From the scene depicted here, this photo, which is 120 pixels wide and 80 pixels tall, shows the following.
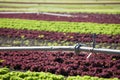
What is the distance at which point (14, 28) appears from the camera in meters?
23.2

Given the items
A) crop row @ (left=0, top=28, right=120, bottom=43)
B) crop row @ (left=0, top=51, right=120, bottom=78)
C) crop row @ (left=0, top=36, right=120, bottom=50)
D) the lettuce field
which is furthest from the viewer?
crop row @ (left=0, top=28, right=120, bottom=43)

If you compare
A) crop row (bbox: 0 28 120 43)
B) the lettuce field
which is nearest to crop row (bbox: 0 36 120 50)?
the lettuce field

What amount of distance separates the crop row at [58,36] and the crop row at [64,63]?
4.10m

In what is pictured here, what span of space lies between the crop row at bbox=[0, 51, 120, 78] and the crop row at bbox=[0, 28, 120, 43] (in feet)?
13.5

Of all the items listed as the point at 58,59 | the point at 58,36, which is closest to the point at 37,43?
the point at 58,36

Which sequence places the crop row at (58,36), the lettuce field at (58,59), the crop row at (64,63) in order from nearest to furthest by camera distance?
1. the lettuce field at (58,59)
2. the crop row at (64,63)
3. the crop row at (58,36)

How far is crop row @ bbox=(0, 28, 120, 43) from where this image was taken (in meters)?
18.2

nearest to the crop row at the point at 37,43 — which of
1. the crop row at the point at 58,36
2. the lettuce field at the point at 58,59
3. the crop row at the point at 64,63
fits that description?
the lettuce field at the point at 58,59

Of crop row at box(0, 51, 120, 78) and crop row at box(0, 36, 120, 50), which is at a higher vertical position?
crop row at box(0, 51, 120, 78)

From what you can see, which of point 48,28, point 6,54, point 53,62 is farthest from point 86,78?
point 48,28

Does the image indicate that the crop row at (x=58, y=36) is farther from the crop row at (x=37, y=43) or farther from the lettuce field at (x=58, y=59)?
the crop row at (x=37, y=43)

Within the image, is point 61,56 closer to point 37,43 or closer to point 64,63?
point 64,63

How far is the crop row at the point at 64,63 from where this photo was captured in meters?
11.6

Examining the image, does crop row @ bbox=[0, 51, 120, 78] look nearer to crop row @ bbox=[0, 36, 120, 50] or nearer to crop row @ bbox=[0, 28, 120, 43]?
crop row @ bbox=[0, 36, 120, 50]
